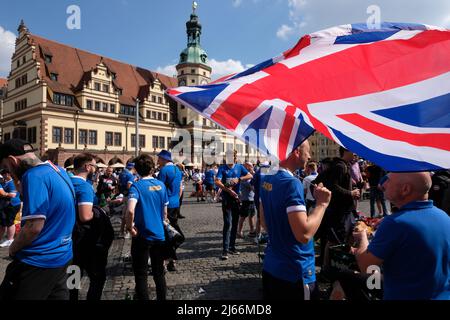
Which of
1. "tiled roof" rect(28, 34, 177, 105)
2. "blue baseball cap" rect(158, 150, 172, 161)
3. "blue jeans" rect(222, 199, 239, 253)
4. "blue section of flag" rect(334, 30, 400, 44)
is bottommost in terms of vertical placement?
"blue jeans" rect(222, 199, 239, 253)

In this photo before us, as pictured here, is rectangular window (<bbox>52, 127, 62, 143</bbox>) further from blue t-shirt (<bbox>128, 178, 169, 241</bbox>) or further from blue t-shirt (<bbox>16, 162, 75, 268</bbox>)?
blue t-shirt (<bbox>16, 162, 75, 268</bbox>)

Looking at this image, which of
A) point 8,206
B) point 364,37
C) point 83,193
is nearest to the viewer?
point 364,37

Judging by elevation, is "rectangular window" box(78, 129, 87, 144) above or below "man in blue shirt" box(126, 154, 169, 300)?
above

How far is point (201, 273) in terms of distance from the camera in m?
5.26

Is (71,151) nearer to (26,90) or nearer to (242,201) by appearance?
(26,90)

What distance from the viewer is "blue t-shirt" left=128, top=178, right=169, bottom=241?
3.75 metres

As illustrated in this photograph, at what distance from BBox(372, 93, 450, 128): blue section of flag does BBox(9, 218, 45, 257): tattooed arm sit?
2.65 meters

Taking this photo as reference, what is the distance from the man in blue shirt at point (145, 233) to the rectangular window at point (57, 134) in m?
38.1

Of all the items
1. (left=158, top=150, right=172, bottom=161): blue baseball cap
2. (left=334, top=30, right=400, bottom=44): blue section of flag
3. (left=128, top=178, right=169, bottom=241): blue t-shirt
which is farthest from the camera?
(left=158, top=150, right=172, bottom=161): blue baseball cap

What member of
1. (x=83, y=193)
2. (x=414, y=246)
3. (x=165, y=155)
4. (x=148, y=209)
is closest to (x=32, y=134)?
(x=165, y=155)

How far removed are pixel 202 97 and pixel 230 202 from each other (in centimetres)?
405

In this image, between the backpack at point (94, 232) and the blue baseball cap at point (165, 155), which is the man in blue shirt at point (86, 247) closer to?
the backpack at point (94, 232)

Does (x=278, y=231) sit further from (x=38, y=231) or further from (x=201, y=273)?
(x=201, y=273)

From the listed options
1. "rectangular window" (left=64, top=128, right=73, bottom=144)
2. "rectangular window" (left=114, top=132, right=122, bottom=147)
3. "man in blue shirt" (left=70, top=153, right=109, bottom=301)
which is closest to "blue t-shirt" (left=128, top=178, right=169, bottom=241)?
"man in blue shirt" (left=70, top=153, right=109, bottom=301)
